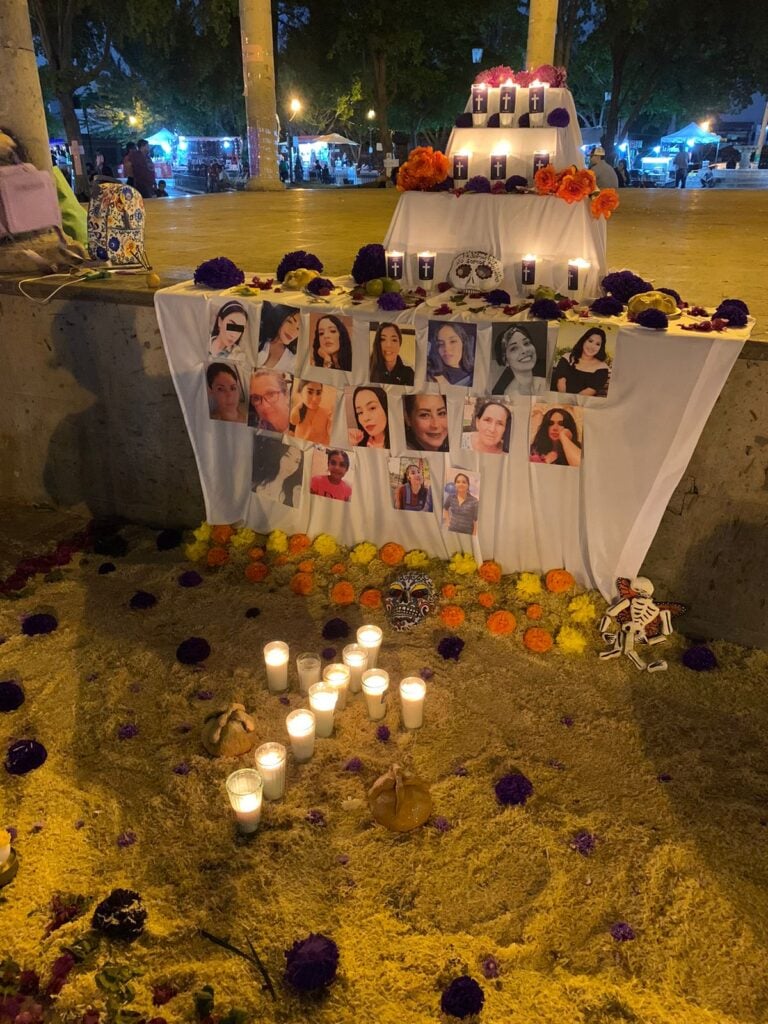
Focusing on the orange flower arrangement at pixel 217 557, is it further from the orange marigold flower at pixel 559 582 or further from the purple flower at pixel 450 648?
the orange marigold flower at pixel 559 582

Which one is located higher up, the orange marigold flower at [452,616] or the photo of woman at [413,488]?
the photo of woman at [413,488]

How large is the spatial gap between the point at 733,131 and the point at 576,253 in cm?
5662

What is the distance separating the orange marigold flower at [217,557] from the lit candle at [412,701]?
5.84 feet

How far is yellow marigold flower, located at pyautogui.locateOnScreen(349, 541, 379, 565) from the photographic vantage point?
4.50 meters

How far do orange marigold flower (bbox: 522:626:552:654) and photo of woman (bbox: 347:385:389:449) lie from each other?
4.36 ft

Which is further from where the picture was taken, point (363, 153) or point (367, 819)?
point (363, 153)

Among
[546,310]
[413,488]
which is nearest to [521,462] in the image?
[413,488]

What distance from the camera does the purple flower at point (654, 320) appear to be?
11.7 ft

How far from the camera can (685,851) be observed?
2816mm

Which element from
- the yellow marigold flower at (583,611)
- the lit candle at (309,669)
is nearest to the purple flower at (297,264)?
the lit candle at (309,669)

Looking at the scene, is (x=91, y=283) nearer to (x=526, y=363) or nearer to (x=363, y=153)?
(x=526, y=363)

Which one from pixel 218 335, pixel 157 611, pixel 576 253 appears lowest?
pixel 157 611

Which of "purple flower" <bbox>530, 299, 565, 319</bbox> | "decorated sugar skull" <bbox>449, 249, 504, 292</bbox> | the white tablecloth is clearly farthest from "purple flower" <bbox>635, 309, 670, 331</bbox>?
"decorated sugar skull" <bbox>449, 249, 504, 292</bbox>

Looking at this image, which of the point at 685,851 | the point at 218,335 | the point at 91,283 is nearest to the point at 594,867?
the point at 685,851
